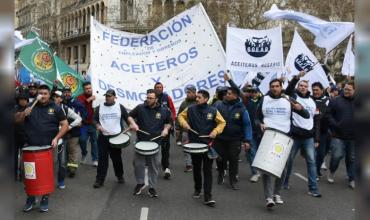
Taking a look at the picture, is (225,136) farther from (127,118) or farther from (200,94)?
(127,118)

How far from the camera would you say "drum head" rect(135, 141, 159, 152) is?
7.54 m

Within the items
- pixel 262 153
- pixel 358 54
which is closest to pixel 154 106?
pixel 262 153

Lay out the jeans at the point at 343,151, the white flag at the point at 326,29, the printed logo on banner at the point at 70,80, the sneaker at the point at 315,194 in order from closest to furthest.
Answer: the sneaker at the point at 315,194, the jeans at the point at 343,151, the white flag at the point at 326,29, the printed logo on banner at the point at 70,80

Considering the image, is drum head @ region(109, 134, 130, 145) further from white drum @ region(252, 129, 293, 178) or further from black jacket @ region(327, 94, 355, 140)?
black jacket @ region(327, 94, 355, 140)

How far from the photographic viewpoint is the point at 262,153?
671 centimetres

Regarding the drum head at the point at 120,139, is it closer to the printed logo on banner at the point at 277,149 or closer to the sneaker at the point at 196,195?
the sneaker at the point at 196,195

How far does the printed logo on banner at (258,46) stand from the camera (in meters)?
11.6

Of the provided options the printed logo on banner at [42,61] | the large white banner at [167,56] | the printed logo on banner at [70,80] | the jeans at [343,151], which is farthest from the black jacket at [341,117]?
the printed logo on banner at [42,61]

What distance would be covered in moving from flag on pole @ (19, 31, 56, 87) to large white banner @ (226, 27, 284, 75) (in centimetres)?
482

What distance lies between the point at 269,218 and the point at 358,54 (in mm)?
5720

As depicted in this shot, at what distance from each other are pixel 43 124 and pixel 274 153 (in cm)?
325

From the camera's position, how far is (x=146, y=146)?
7633 millimetres

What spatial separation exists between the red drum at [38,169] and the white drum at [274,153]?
285cm

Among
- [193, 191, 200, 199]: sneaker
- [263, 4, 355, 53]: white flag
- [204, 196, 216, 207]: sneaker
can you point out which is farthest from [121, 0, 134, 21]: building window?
[204, 196, 216, 207]: sneaker
